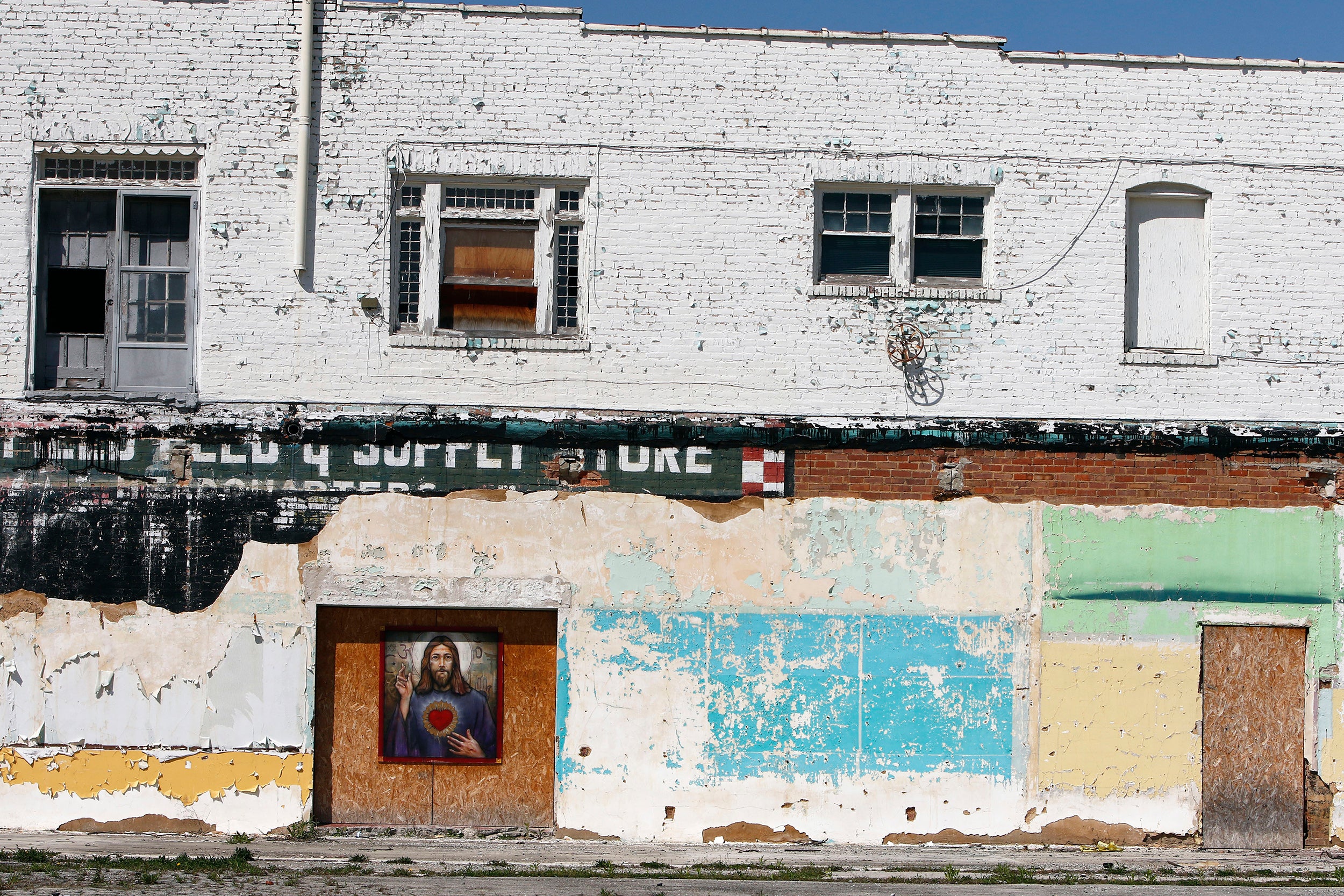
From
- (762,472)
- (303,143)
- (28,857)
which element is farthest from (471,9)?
(28,857)

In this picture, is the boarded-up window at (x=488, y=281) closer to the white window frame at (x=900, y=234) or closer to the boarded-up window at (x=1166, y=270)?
the white window frame at (x=900, y=234)

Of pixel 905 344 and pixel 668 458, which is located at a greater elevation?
pixel 905 344

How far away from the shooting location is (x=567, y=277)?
35.2ft

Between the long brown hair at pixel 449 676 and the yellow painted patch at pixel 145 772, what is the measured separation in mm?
1249

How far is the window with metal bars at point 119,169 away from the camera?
34.6ft

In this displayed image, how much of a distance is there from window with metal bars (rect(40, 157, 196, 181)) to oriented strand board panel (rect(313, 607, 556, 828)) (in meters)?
4.03

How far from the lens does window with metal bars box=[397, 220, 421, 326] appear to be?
10.7 metres

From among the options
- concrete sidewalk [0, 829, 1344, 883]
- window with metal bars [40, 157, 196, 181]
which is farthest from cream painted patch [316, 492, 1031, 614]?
window with metal bars [40, 157, 196, 181]

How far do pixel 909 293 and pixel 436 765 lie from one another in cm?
573

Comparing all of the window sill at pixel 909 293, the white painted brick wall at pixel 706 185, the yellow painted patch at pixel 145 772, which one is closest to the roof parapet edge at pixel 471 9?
the white painted brick wall at pixel 706 185

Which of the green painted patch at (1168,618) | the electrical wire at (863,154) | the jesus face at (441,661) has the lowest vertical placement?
the jesus face at (441,661)

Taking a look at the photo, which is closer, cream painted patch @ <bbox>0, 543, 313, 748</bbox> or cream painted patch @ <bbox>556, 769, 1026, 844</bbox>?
cream painted patch @ <bbox>0, 543, 313, 748</bbox>

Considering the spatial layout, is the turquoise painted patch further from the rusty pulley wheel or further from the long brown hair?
the rusty pulley wheel

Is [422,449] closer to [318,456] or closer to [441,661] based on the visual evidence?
[318,456]
